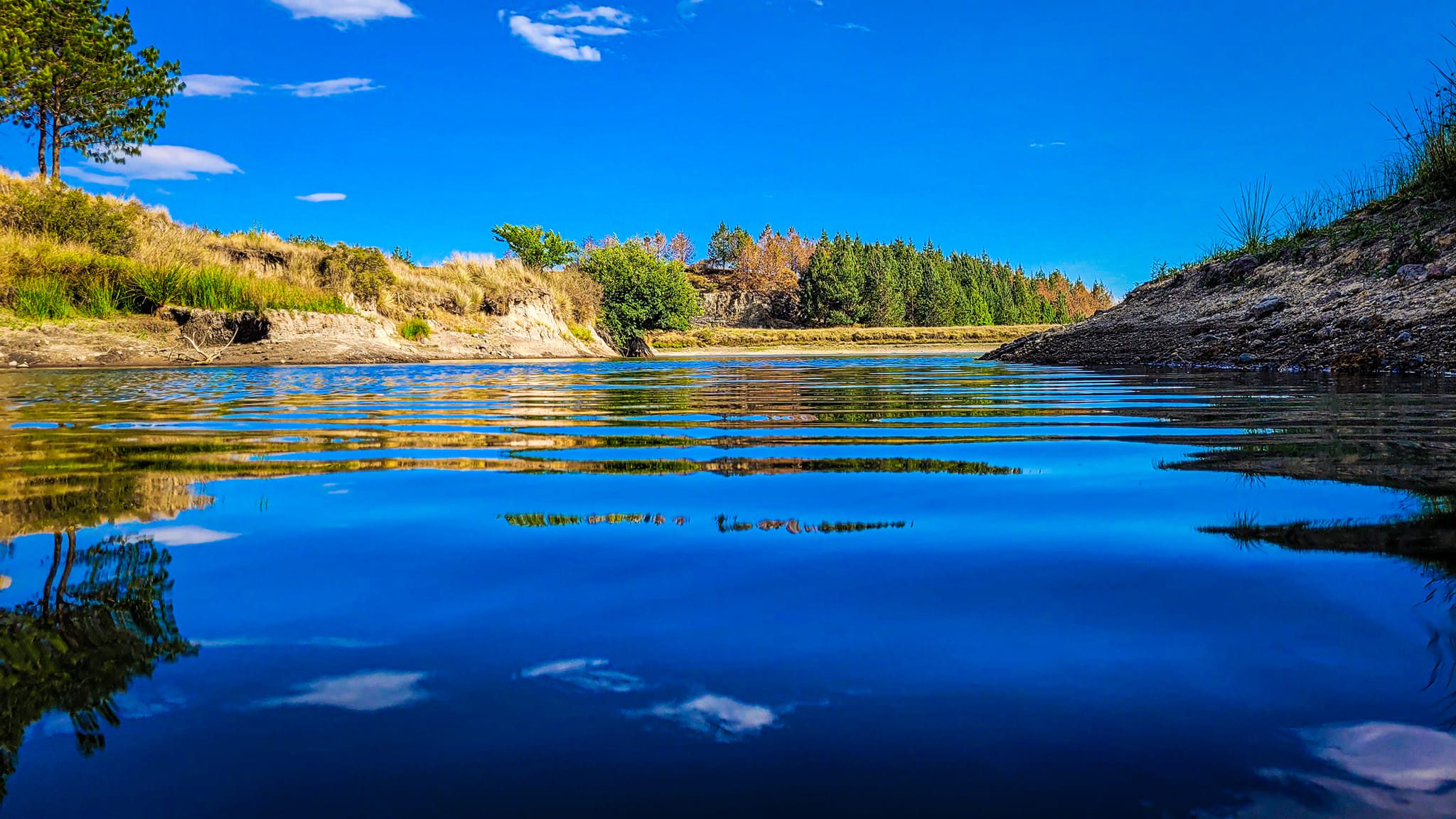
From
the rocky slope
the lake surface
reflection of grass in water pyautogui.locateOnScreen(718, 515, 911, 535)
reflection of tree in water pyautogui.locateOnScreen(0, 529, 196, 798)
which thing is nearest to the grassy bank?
the rocky slope

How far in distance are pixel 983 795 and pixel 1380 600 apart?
79cm

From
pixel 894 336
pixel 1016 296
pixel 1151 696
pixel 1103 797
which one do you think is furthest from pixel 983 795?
pixel 1016 296

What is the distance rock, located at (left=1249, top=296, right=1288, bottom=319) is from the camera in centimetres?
891

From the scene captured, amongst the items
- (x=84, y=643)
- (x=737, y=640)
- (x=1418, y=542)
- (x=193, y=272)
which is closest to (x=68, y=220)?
(x=193, y=272)

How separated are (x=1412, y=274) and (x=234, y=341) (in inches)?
703

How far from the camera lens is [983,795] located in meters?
0.74

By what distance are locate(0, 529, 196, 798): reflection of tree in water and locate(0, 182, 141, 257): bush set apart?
807 inches

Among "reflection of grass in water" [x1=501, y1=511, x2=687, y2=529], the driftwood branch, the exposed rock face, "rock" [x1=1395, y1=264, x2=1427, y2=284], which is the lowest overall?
"reflection of grass in water" [x1=501, y1=511, x2=687, y2=529]

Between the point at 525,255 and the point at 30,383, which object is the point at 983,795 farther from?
the point at 525,255

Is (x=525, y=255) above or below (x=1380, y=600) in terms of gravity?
above

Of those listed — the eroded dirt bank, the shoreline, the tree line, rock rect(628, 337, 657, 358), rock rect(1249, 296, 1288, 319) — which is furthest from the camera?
the tree line

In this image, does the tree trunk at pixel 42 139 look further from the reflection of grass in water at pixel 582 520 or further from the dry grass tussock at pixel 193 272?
the reflection of grass in water at pixel 582 520

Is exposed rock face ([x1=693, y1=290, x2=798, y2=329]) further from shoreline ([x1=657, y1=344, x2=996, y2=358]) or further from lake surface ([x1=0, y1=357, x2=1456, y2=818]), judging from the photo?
lake surface ([x1=0, y1=357, x2=1456, y2=818])

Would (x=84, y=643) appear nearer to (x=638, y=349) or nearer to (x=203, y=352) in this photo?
(x=203, y=352)
